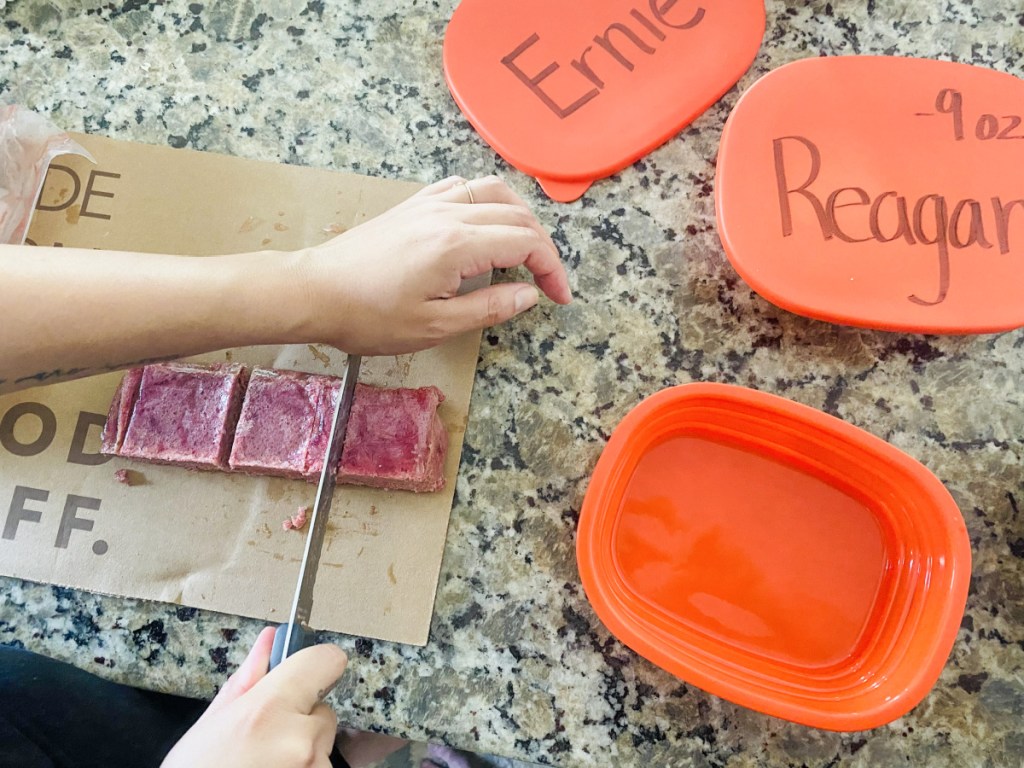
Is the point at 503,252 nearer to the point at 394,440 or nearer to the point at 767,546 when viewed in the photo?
the point at 394,440

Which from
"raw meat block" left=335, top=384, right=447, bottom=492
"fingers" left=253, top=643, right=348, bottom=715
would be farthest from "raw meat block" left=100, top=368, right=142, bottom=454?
"fingers" left=253, top=643, right=348, bottom=715

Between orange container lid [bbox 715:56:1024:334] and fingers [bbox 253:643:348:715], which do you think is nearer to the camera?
fingers [bbox 253:643:348:715]

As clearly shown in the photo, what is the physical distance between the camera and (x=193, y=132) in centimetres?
96

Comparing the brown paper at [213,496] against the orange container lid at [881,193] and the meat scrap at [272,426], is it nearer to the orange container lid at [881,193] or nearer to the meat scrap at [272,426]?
the meat scrap at [272,426]

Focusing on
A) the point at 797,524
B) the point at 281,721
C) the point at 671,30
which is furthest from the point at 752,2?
the point at 281,721

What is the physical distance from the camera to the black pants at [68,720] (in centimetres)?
78

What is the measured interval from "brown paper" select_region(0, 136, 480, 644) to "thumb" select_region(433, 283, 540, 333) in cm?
8

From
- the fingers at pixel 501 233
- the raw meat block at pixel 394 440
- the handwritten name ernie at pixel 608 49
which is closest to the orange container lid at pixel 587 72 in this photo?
the handwritten name ernie at pixel 608 49

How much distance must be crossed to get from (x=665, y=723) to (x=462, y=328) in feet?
1.67

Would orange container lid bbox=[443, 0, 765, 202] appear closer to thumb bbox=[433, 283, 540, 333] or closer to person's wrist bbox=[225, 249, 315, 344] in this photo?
thumb bbox=[433, 283, 540, 333]

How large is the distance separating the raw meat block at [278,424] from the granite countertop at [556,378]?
0.19 metres

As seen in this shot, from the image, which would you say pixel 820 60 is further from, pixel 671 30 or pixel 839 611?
pixel 839 611

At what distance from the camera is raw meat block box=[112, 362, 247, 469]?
0.85 meters

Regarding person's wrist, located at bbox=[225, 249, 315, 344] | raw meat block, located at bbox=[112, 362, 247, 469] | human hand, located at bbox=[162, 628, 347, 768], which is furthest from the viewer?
raw meat block, located at bbox=[112, 362, 247, 469]
